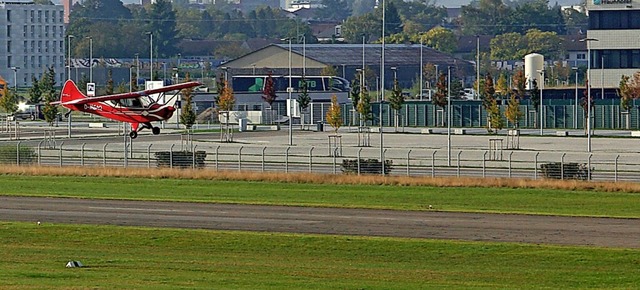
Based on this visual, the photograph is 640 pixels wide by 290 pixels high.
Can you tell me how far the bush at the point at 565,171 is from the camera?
68.0 meters

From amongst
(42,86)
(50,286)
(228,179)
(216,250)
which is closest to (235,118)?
(42,86)

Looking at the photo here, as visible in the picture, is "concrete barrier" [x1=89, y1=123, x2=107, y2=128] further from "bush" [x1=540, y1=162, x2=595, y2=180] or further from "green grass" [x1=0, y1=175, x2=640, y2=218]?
"bush" [x1=540, y1=162, x2=595, y2=180]

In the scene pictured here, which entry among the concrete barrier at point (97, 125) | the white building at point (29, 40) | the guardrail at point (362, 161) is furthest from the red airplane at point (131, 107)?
the white building at point (29, 40)

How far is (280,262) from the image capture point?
36.2 m

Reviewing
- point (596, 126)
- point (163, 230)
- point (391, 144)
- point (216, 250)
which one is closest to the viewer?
point (216, 250)

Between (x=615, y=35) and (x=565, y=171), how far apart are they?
74.5 meters

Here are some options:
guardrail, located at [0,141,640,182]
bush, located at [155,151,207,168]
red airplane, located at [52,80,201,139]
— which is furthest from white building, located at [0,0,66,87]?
red airplane, located at [52,80,201,139]

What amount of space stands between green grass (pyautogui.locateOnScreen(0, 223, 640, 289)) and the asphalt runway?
211 cm

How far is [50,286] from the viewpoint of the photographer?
29.2 metres

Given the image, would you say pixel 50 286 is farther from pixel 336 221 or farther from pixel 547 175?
pixel 547 175

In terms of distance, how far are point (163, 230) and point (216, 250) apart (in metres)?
5.40

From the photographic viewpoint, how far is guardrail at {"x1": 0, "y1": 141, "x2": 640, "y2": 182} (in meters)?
71.4

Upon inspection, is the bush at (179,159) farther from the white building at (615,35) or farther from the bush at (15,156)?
the white building at (615,35)

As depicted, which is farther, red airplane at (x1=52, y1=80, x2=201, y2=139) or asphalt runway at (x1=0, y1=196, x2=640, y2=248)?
red airplane at (x1=52, y1=80, x2=201, y2=139)
